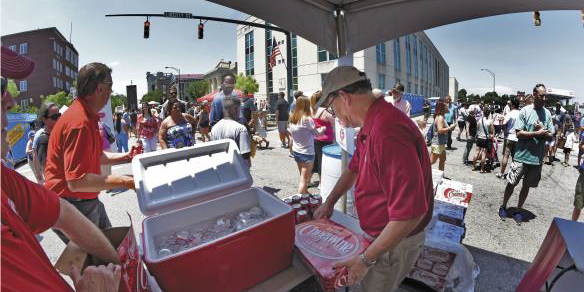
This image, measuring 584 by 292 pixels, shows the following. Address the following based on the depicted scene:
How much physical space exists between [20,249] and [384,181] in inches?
51.9

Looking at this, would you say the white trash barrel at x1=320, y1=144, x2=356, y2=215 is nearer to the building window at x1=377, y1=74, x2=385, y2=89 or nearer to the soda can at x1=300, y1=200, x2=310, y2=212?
the soda can at x1=300, y1=200, x2=310, y2=212

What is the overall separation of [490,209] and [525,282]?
10.7 feet

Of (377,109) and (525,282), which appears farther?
(525,282)

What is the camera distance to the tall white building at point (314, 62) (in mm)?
33094

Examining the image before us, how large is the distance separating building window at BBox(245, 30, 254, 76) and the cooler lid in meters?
45.3

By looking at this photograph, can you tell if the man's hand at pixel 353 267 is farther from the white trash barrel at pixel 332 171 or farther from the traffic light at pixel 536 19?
the traffic light at pixel 536 19

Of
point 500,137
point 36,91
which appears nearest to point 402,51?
point 500,137

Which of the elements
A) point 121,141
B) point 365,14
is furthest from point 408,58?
point 365,14

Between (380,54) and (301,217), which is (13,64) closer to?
(301,217)

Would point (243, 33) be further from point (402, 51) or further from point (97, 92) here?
point (97, 92)

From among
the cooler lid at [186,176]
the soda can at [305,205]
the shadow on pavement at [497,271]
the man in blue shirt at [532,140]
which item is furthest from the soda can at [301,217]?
the man in blue shirt at [532,140]

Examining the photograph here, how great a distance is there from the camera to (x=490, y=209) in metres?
4.63

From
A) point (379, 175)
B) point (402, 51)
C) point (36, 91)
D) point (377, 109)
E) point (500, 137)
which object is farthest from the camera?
point (36, 91)

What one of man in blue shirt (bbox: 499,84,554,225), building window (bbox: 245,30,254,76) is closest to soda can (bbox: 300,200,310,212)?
man in blue shirt (bbox: 499,84,554,225)
